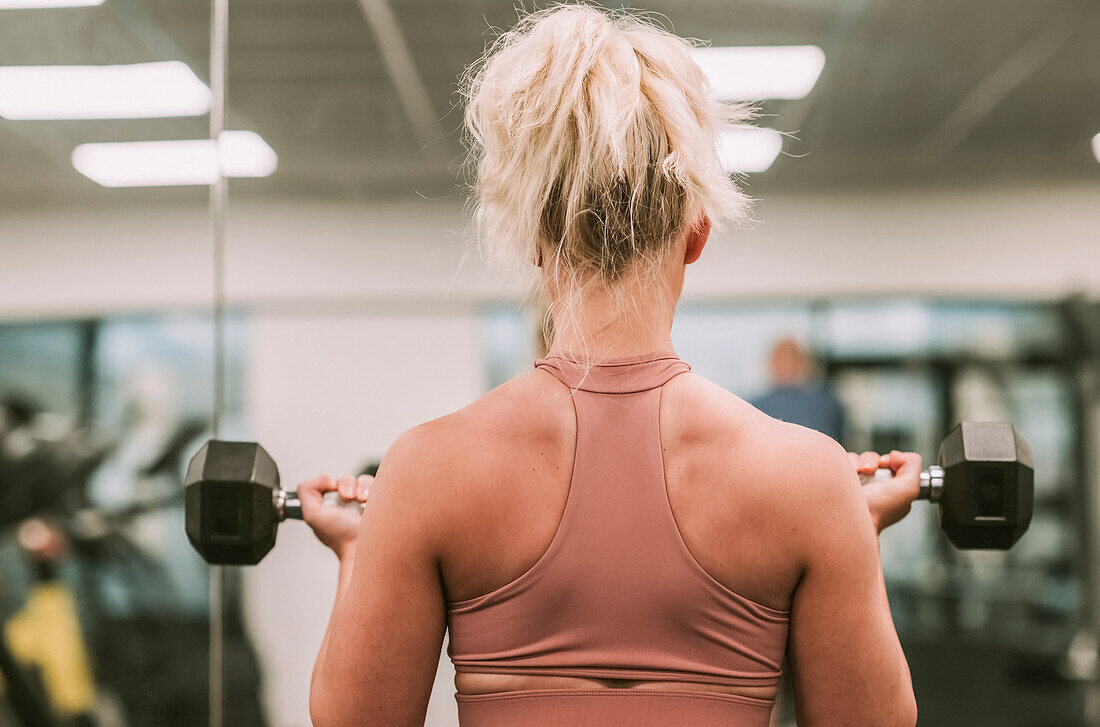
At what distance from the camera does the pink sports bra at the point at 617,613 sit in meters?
0.49

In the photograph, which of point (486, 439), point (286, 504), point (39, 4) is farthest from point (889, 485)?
point (39, 4)

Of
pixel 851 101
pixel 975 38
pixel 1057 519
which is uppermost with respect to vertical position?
pixel 975 38

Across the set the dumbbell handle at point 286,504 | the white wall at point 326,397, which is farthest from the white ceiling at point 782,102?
the dumbbell handle at point 286,504

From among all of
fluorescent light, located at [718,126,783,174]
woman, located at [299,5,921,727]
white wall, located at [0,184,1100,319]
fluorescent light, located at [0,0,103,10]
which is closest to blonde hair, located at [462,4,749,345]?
woman, located at [299,5,921,727]

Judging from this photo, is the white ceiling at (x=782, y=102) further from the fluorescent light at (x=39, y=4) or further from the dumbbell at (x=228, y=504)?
the dumbbell at (x=228, y=504)

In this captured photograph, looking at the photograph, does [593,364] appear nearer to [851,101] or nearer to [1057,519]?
[851,101]

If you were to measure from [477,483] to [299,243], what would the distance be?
1.43 meters

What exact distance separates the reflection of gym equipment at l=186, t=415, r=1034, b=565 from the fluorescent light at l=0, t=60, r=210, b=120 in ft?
4.56

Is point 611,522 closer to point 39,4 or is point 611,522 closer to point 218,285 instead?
point 218,285

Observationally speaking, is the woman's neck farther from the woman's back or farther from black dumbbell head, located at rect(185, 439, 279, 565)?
black dumbbell head, located at rect(185, 439, 279, 565)

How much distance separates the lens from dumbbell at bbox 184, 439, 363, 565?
730 mm

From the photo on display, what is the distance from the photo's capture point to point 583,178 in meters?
0.52

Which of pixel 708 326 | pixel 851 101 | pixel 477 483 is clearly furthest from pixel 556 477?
pixel 851 101

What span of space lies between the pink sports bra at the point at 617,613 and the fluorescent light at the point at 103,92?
5.55 feet
